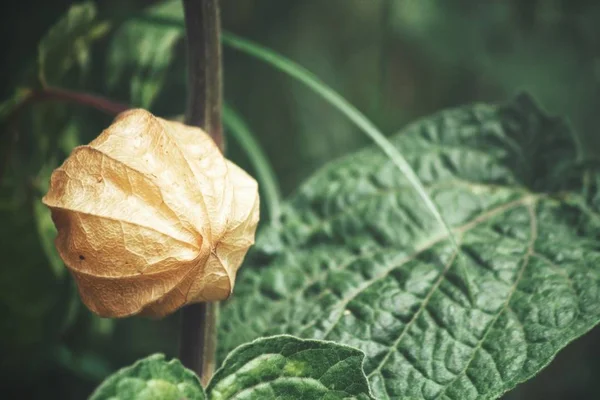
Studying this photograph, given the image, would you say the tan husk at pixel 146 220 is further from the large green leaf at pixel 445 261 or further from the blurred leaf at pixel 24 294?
the blurred leaf at pixel 24 294

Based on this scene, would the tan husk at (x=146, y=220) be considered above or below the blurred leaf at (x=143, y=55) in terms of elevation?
below

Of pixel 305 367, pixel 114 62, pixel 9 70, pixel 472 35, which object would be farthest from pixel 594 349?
pixel 9 70

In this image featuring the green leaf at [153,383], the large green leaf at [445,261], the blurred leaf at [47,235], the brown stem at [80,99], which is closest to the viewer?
the green leaf at [153,383]

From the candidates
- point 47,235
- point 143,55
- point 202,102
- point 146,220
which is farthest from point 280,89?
point 146,220

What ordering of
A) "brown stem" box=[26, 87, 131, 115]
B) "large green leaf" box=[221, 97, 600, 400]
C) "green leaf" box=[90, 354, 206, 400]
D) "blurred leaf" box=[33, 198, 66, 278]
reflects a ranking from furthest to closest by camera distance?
"blurred leaf" box=[33, 198, 66, 278] < "brown stem" box=[26, 87, 131, 115] < "large green leaf" box=[221, 97, 600, 400] < "green leaf" box=[90, 354, 206, 400]

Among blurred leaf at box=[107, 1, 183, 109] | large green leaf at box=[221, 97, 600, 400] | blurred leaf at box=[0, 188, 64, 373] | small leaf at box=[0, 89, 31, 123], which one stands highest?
blurred leaf at box=[107, 1, 183, 109]

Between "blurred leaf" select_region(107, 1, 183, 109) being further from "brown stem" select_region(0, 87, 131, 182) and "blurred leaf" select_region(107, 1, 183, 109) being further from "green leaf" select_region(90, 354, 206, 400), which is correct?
"green leaf" select_region(90, 354, 206, 400)

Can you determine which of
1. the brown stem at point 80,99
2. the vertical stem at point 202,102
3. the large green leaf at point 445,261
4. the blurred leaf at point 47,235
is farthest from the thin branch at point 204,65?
the blurred leaf at point 47,235

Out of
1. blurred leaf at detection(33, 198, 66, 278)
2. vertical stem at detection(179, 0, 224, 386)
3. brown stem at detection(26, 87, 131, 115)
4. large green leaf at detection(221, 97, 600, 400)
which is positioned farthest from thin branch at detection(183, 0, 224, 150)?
blurred leaf at detection(33, 198, 66, 278)
